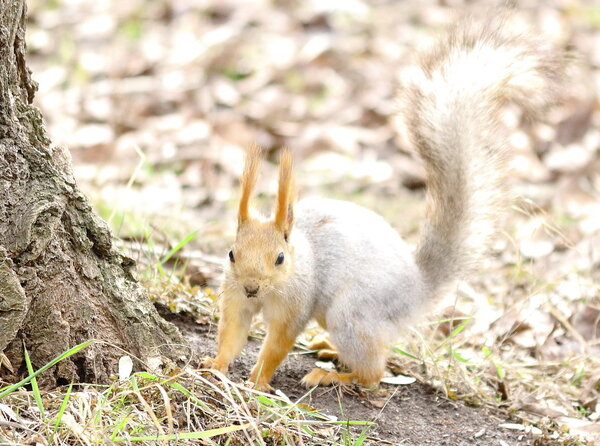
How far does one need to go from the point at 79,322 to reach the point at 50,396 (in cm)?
20

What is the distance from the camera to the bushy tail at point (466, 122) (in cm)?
282

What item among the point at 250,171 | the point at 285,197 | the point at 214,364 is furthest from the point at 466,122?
the point at 214,364

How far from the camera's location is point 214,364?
2477 millimetres

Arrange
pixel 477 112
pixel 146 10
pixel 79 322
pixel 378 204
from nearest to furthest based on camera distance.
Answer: pixel 79 322, pixel 477 112, pixel 378 204, pixel 146 10

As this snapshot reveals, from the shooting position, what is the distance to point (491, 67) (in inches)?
111

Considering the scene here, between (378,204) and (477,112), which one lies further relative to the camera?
(378,204)

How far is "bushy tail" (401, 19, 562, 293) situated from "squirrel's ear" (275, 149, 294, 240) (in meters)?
0.59

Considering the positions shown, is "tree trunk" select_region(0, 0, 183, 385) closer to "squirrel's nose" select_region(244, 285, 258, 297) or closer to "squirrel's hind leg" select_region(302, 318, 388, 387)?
"squirrel's nose" select_region(244, 285, 258, 297)

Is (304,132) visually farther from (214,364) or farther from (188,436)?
(188,436)

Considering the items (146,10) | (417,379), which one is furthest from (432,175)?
(146,10)

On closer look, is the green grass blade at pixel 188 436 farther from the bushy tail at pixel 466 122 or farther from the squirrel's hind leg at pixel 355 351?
the bushy tail at pixel 466 122

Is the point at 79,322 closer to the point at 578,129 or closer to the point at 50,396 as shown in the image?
the point at 50,396

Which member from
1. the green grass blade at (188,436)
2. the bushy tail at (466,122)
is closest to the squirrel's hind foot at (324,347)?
the bushy tail at (466,122)

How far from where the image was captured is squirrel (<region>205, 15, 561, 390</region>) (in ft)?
8.23
